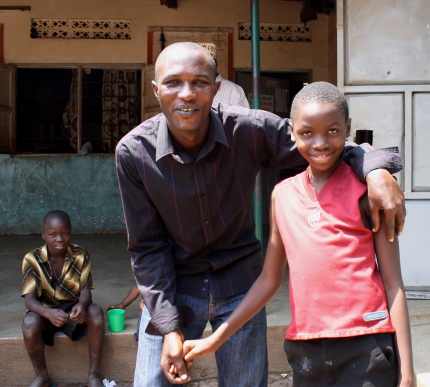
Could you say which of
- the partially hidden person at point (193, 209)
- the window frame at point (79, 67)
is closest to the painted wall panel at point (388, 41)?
the partially hidden person at point (193, 209)

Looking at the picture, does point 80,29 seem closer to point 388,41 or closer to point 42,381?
point 388,41

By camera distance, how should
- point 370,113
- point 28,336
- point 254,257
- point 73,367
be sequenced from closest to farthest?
point 254,257 → point 28,336 → point 73,367 → point 370,113

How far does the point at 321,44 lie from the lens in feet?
23.7

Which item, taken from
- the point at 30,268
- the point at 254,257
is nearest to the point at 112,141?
the point at 30,268

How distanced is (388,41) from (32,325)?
3.06 meters

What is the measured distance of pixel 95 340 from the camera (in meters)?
3.32

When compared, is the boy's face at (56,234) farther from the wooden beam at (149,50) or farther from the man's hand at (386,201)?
the wooden beam at (149,50)

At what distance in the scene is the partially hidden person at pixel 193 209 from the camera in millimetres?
1899

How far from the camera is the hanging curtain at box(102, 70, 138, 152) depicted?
7293 mm

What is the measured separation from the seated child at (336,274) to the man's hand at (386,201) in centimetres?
3

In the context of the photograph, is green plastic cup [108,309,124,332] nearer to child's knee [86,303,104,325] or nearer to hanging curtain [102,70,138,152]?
child's knee [86,303,104,325]

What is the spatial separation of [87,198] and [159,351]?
542 centimetres

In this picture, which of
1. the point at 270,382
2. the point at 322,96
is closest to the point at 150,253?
the point at 322,96

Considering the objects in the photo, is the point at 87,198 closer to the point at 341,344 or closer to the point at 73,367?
the point at 73,367
